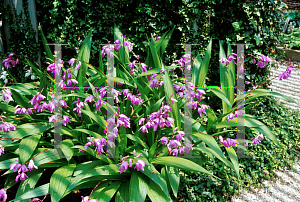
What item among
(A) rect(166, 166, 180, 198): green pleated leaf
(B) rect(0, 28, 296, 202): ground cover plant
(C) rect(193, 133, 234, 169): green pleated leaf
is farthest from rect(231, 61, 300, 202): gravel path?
(A) rect(166, 166, 180, 198): green pleated leaf

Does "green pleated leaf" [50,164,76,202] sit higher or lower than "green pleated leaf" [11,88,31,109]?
lower

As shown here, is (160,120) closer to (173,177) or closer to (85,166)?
(173,177)

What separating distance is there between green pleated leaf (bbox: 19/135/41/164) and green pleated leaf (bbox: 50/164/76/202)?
27 centimetres

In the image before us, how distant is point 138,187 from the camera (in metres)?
1.77

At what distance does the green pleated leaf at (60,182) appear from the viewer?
1.66m

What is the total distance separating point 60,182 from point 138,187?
609mm

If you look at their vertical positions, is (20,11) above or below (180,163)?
above

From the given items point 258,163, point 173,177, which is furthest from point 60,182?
point 258,163

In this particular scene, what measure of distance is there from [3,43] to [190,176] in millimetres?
3472

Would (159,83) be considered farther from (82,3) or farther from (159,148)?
(82,3)

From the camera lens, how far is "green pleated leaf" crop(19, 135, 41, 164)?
180cm

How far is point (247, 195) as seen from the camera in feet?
8.41

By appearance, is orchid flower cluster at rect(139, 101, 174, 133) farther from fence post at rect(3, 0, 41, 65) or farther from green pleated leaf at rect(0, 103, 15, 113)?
fence post at rect(3, 0, 41, 65)

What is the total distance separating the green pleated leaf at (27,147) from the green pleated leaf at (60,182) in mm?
267
